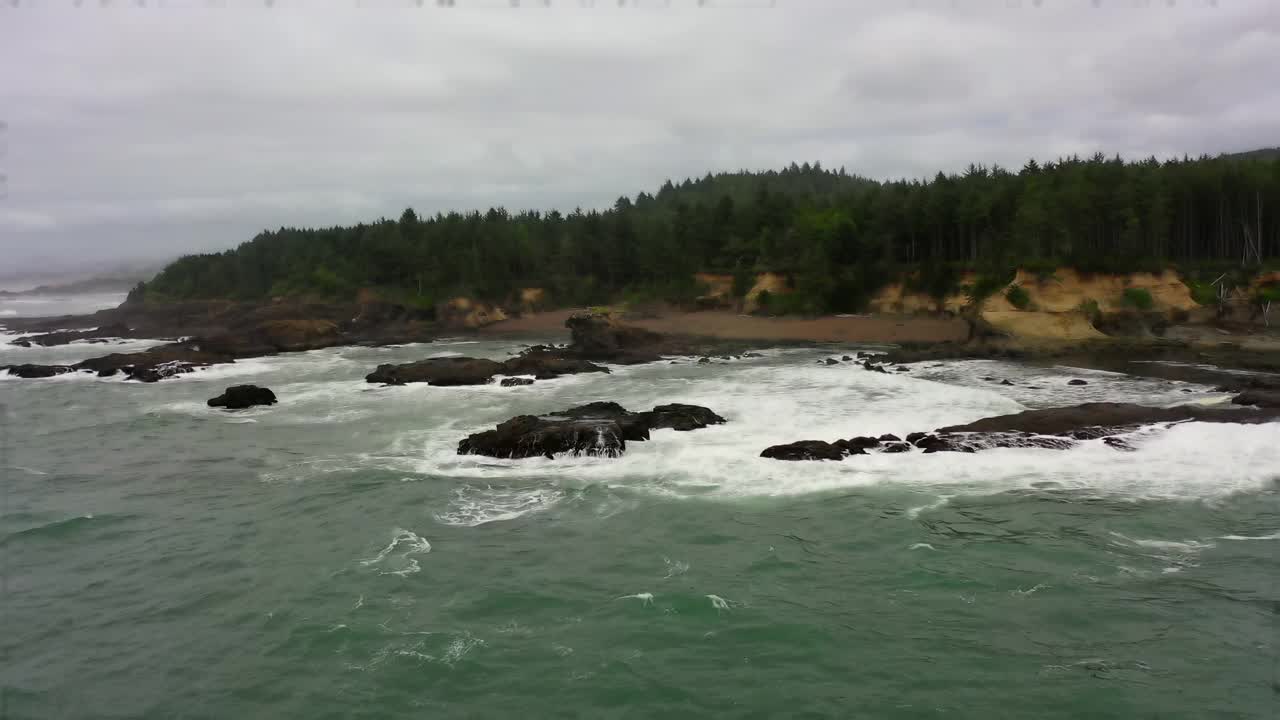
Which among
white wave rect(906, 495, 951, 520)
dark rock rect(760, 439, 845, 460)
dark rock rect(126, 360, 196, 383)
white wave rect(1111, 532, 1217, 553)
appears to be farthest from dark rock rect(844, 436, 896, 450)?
dark rock rect(126, 360, 196, 383)

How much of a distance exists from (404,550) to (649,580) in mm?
4914

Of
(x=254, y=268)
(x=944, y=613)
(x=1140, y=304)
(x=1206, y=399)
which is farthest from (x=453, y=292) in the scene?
(x=944, y=613)

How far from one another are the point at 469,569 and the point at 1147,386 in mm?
27635

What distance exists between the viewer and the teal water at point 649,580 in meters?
10.2

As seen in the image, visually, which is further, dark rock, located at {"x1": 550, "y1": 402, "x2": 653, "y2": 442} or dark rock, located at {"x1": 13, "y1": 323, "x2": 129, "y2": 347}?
dark rock, located at {"x1": 13, "y1": 323, "x2": 129, "y2": 347}

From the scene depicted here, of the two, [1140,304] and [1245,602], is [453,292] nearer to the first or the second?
[1140,304]

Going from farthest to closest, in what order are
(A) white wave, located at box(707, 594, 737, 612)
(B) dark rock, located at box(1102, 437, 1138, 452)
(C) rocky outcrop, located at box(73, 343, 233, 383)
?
1. (C) rocky outcrop, located at box(73, 343, 233, 383)
2. (B) dark rock, located at box(1102, 437, 1138, 452)
3. (A) white wave, located at box(707, 594, 737, 612)

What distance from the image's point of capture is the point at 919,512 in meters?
16.2

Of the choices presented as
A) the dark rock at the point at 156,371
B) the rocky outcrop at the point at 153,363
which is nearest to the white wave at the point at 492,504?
the dark rock at the point at 156,371

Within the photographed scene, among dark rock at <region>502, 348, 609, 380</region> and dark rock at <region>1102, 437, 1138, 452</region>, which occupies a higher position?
dark rock at <region>502, 348, 609, 380</region>

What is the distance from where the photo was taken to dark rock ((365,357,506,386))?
119 feet

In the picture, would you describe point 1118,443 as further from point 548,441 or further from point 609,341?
point 609,341

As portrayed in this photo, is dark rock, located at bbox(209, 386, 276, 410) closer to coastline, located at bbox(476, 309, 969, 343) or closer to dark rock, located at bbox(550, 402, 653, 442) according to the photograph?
dark rock, located at bbox(550, 402, 653, 442)

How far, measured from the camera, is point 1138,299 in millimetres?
46938
